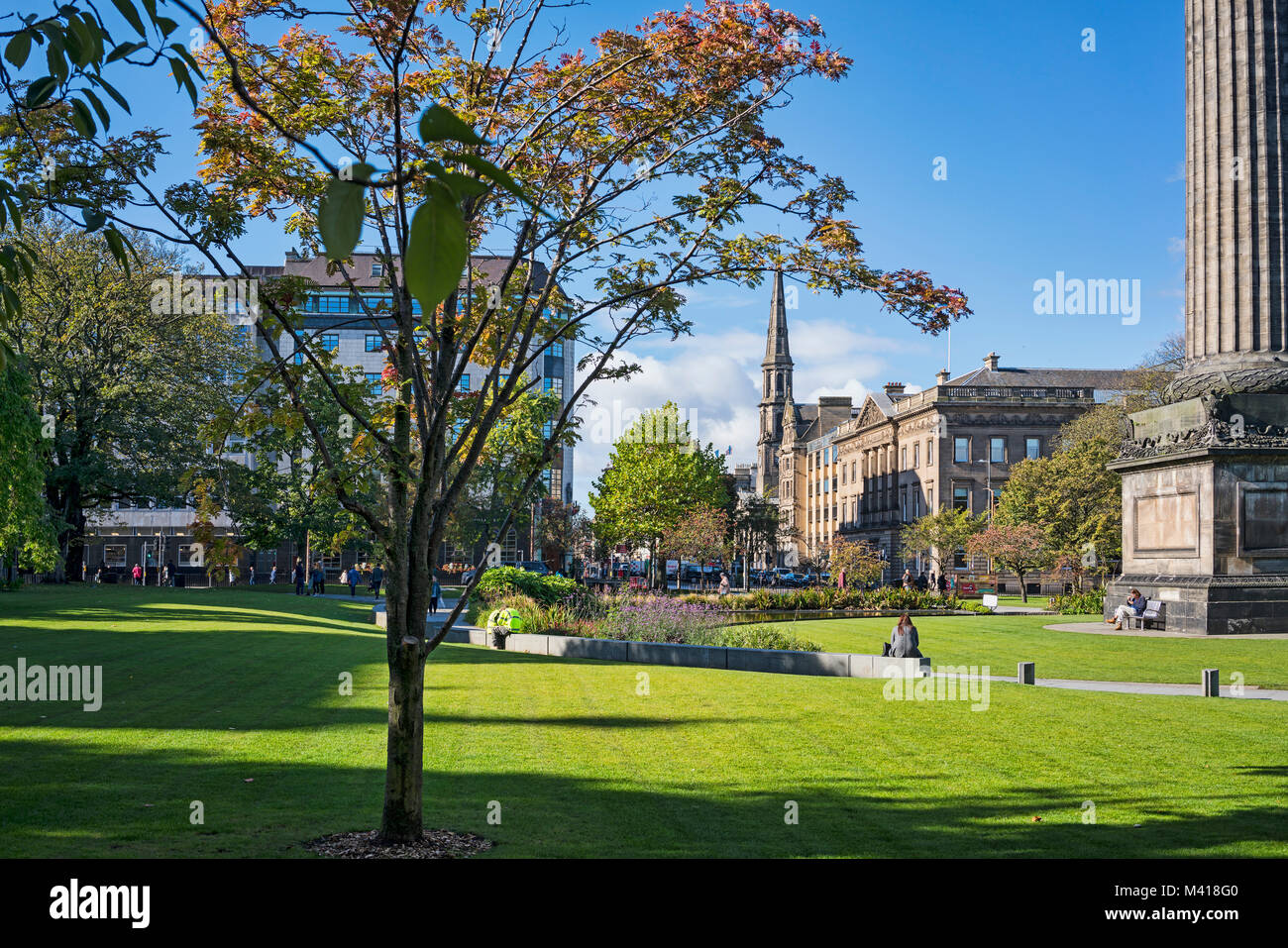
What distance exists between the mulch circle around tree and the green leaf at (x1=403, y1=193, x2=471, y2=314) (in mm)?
6334

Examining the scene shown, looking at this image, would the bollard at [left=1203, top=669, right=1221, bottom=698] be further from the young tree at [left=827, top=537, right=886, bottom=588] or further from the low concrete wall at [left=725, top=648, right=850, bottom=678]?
the young tree at [left=827, top=537, right=886, bottom=588]

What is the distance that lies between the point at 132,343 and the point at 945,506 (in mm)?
69954

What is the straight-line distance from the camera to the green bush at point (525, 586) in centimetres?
3247

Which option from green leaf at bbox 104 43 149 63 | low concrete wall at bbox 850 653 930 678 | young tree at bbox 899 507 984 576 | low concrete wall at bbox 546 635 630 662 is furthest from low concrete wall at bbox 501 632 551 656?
young tree at bbox 899 507 984 576

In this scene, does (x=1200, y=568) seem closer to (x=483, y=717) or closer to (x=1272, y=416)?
(x=1272, y=416)

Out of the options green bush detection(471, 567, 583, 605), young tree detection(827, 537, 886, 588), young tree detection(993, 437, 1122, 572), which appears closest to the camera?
green bush detection(471, 567, 583, 605)

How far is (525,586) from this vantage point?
32.6 metres

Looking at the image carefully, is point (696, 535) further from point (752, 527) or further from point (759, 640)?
point (752, 527)

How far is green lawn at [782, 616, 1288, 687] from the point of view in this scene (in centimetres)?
2134

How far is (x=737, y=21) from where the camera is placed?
925cm

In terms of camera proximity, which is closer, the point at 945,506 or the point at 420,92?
the point at 420,92

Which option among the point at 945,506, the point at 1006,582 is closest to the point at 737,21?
the point at 1006,582

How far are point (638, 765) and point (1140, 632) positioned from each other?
2301 cm

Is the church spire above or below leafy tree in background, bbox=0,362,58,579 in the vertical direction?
above
